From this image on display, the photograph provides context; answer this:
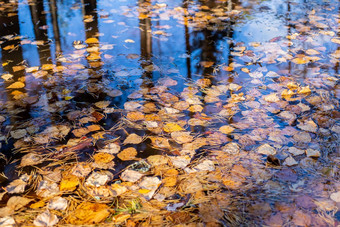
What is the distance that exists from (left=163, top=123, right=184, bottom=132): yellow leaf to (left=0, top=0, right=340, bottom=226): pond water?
0.01m

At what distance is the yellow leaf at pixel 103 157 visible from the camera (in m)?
2.04

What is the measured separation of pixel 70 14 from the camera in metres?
4.80

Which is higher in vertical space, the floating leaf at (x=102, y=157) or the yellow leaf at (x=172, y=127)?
the yellow leaf at (x=172, y=127)

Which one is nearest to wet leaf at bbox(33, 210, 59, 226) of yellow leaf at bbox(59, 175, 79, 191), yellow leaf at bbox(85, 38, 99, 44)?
yellow leaf at bbox(59, 175, 79, 191)

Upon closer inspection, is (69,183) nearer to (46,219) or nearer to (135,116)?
(46,219)

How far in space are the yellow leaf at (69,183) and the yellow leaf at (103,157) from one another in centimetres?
20

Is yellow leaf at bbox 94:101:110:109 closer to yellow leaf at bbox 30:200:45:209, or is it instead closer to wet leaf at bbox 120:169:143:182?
wet leaf at bbox 120:169:143:182

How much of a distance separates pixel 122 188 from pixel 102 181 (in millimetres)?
139

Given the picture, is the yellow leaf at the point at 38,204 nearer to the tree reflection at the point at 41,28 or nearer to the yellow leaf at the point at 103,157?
the yellow leaf at the point at 103,157

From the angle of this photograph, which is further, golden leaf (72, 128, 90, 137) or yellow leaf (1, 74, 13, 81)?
yellow leaf (1, 74, 13, 81)

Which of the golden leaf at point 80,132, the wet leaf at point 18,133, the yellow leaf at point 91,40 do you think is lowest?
the golden leaf at point 80,132

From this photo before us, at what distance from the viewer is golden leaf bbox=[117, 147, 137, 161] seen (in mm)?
2066

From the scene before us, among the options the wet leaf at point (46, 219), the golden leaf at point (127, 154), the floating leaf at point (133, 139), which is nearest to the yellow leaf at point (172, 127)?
the floating leaf at point (133, 139)

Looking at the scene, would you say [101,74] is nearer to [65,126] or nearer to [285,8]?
[65,126]
